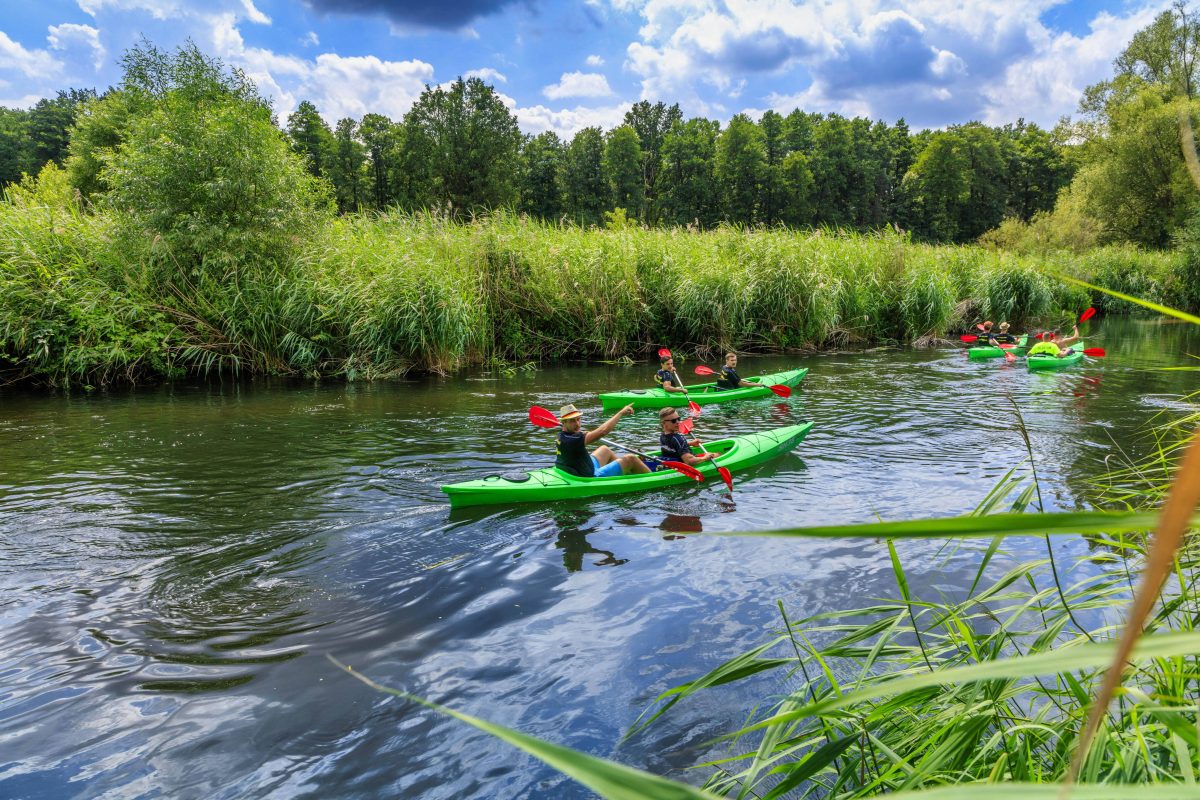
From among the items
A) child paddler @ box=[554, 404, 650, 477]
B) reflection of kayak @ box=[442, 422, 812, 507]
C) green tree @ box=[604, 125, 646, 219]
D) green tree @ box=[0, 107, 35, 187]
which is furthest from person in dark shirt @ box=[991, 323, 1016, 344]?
green tree @ box=[0, 107, 35, 187]

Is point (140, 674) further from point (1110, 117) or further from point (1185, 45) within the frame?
point (1185, 45)

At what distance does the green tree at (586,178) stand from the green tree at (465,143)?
325 inches

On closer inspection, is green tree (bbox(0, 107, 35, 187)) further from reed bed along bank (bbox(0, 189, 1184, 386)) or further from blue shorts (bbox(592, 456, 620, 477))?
blue shorts (bbox(592, 456, 620, 477))

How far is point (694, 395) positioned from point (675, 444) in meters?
3.88

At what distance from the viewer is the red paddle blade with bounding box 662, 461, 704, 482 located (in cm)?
689

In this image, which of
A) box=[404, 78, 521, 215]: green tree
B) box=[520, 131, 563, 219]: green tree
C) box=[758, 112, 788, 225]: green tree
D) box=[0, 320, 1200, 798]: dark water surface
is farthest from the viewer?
box=[758, 112, 788, 225]: green tree

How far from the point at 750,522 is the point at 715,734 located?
9.43ft

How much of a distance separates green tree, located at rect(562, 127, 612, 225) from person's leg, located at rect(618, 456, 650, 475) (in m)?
43.6

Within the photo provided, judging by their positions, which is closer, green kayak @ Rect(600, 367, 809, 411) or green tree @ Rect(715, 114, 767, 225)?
green kayak @ Rect(600, 367, 809, 411)

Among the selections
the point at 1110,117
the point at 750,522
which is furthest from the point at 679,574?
the point at 1110,117

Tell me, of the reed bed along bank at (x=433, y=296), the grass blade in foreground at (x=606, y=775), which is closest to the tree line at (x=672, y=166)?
the reed bed along bank at (x=433, y=296)

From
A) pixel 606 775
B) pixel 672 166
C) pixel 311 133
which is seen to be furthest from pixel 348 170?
pixel 606 775

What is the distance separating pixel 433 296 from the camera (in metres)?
13.1

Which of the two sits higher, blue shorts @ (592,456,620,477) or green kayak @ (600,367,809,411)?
green kayak @ (600,367,809,411)
